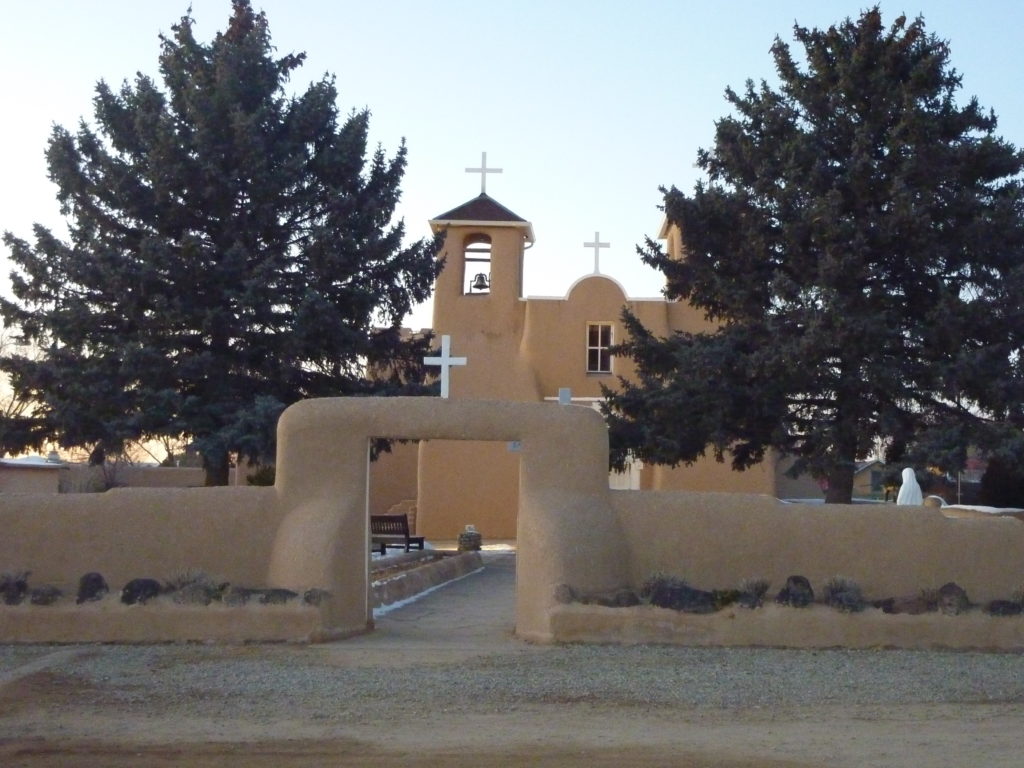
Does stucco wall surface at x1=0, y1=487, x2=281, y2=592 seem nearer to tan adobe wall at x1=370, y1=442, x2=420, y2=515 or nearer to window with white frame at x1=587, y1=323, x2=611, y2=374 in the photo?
window with white frame at x1=587, y1=323, x2=611, y2=374

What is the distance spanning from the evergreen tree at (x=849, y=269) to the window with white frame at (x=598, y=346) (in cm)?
805

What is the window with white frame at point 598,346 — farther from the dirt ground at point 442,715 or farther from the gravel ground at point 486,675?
→ the dirt ground at point 442,715

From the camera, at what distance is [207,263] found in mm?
22078

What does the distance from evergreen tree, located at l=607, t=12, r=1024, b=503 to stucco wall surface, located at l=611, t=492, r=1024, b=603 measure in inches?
275

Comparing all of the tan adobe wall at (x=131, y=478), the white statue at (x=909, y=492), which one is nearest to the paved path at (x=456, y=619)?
the white statue at (x=909, y=492)

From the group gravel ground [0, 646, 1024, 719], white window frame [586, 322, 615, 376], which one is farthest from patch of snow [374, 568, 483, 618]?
white window frame [586, 322, 615, 376]

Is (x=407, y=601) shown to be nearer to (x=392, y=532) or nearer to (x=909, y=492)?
(x=909, y=492)

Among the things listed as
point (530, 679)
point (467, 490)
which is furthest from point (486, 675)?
point (467, 490)

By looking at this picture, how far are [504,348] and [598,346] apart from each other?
2.34 m

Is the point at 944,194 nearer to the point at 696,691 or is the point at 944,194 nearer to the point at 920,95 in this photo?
the point at 920,95

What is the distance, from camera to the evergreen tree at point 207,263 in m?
21.8

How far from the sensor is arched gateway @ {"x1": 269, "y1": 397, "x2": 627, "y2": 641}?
13.0 metres

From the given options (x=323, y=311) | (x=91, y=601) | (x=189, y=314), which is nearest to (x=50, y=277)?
(x=189, y=314)

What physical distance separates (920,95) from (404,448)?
60.0ft
